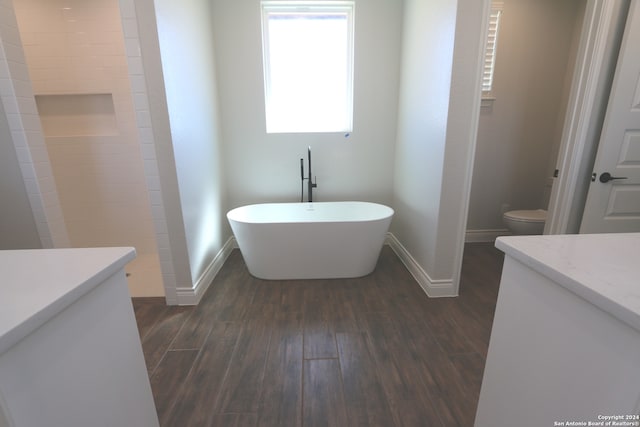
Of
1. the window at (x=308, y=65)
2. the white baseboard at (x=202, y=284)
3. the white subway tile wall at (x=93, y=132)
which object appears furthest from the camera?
the window at (x=308, y=65)

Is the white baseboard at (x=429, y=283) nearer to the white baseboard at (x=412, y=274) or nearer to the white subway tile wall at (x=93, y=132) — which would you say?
the white baseboard at (x=412, y=274)

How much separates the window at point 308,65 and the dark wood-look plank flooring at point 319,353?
175 centimetres

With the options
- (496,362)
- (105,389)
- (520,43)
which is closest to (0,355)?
(105,389)

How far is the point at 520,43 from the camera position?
9.21ft

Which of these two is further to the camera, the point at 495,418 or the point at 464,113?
the point at 464,113

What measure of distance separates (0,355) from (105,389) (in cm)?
39

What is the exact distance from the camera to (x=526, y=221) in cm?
276

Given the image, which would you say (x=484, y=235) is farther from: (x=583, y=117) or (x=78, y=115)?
(x=78, y=115)

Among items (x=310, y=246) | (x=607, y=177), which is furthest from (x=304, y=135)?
(x=607, y=177)

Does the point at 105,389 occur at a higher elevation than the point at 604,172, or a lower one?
lower

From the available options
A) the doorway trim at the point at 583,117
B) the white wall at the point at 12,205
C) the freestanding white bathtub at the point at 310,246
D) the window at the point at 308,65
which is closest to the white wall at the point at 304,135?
the window at the point at 308,65

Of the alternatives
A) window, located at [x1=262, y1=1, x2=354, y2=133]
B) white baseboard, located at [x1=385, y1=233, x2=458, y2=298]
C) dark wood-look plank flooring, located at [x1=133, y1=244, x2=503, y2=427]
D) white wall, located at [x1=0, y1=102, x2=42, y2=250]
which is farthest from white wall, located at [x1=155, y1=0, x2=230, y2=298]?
white baseboard, located at [x1=385, y1=233, x2=458, y2=298]

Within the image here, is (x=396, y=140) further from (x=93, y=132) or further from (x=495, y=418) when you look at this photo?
(x=93, y=132)

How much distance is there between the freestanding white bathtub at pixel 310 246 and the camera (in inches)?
91.8
